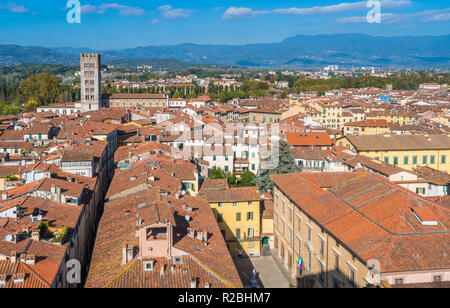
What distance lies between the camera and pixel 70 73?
190625 mm

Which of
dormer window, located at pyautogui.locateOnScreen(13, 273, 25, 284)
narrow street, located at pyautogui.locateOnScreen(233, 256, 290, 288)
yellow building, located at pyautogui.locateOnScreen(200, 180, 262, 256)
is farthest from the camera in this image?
yellow building, located at pyautogui.locateOnScreen(200, 180, 262, 256)

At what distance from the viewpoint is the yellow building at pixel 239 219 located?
71.3 ft

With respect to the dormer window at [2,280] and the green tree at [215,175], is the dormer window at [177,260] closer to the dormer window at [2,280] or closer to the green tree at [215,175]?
the dormer window at [2,280]

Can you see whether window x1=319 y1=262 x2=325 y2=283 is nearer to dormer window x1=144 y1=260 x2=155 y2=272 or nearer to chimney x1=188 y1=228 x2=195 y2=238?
chimney x1=188 y1=228 x2=195 y2=238

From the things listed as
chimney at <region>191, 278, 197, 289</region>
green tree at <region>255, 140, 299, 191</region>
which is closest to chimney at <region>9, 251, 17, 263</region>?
chimney at <region>191, 278, 197, 289</region>

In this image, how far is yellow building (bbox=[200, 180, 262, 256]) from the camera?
21.7 meters

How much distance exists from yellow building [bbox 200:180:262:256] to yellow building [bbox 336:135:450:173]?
1750 cm

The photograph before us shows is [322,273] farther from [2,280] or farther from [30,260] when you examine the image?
[2,280]

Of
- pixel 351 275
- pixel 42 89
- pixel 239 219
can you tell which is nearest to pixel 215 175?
pixel 239 219

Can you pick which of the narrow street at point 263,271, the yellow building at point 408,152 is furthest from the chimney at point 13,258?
the yellow building at point 408,152

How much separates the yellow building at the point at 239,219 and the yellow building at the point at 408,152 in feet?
57.4

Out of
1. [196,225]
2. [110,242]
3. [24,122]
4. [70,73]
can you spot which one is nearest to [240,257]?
[196,225]

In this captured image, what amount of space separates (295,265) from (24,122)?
4033cm
